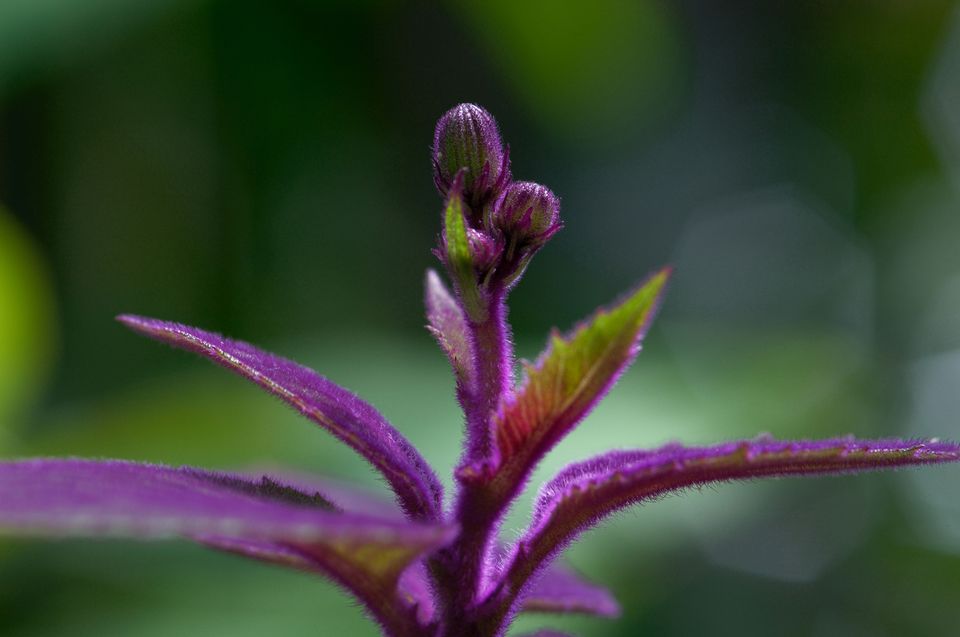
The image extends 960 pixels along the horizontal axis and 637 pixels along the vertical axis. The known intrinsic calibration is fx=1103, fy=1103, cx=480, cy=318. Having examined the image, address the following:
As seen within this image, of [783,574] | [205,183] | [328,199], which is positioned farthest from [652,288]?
[783,574]

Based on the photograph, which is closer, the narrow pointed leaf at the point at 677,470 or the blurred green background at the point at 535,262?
the narrow pointed leaf at the point at 677,470

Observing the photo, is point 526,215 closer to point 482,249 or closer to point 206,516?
point 482,249

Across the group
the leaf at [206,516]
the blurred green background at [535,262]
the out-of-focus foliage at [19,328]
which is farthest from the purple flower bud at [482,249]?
the out-of-focus foliage at [19,328]

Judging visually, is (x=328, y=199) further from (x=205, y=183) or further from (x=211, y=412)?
(x=211, y=412)

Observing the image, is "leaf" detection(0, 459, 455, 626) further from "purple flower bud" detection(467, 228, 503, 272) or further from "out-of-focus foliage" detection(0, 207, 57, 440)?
"out-of-focus foliage" detection(0, 207, 57, 440)

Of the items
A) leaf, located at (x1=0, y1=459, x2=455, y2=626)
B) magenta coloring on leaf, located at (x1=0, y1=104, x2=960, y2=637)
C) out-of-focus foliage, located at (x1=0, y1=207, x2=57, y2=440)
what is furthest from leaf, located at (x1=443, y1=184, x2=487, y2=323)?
out-of-focus foliage, located at (x1=0, y1=207, x2=57, y2=440)

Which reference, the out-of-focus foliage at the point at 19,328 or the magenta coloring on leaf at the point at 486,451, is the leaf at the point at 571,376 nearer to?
the magenta coloring on leaf at the point at 486,451
